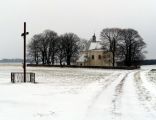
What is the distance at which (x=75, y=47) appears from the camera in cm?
12025

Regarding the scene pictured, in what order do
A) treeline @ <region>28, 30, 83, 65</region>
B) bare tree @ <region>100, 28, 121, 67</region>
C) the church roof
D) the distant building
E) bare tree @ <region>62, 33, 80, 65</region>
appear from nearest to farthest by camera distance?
bare tree @ <region>100, 28, 121, 67</region> → bare tree @ <region>62, 33, 80, 65</region> → treeline @ <region>28, 30, 83, 65</region> → the distant building → the church roof

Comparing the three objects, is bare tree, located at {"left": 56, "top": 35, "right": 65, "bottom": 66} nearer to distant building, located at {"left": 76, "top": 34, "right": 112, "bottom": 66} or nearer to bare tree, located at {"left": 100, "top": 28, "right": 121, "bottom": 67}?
distant building, located at {"left": 76, "top": 34, "right": 112, "bottom": 66}

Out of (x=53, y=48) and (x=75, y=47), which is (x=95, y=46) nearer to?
(x=75, y=47)

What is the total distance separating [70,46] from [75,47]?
248 cm

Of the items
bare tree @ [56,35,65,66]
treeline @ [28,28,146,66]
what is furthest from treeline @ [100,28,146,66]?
bare tree @ [56,35,65,66]

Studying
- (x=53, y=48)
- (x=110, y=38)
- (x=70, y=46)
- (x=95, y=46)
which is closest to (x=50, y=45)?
(x=53, y=48)

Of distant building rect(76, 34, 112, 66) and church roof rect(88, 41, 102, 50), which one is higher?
church roof rect(88, 41, 102, 50)

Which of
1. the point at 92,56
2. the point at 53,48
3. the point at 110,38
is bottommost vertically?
the point at 92,56

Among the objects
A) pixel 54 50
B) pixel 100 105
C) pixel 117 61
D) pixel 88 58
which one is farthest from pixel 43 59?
pixel 100 105

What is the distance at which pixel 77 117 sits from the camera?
36.9 ft

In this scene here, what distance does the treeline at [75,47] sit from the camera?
10569cm

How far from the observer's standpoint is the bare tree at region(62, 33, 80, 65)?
4626 inches

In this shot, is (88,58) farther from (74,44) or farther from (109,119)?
(109,119)

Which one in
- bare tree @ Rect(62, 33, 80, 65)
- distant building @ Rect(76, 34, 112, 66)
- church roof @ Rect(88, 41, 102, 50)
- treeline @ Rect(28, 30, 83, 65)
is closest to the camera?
bare tree @ Rect(62, 33, 80, 65)
